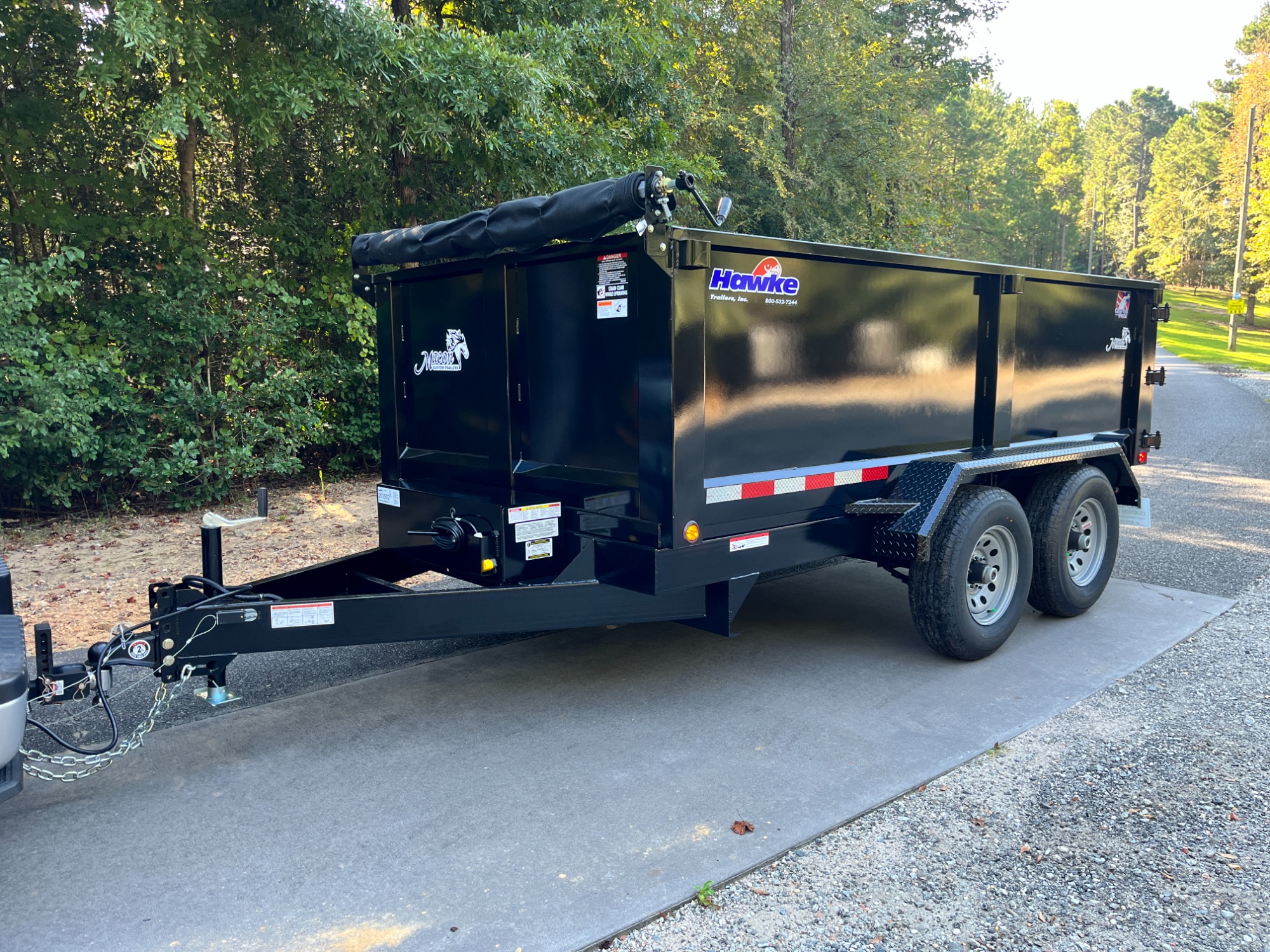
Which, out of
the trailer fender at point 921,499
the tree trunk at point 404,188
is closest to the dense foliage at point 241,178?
the tree trunk at point 404,188

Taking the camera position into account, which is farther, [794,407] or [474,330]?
[474,330]

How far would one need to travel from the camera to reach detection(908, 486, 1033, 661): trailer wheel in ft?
15.7

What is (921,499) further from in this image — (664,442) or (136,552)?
(136,552)

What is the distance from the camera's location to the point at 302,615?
3.59 m

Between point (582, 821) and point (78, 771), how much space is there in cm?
207

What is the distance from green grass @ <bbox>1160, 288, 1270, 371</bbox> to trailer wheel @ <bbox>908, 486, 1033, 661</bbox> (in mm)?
22951

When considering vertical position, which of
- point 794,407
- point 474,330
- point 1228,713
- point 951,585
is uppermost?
point 474,330

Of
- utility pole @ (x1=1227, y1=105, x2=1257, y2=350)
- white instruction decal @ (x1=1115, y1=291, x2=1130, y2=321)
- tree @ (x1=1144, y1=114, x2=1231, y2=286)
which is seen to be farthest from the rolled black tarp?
tree @ (x1=1144, y1=114, x2=1231, y2=286)

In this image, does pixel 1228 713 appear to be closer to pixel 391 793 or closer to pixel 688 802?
pixel 688 802

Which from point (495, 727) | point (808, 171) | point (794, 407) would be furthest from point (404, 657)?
point (808, 171)

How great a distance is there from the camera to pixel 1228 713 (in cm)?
439

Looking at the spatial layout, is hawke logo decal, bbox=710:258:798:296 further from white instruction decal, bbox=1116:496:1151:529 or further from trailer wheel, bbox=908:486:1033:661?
white instruction decal, bbox=1116:496:1151:529

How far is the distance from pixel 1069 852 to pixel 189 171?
9.73 meters

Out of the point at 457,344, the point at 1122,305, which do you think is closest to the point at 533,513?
the point at 457,344
